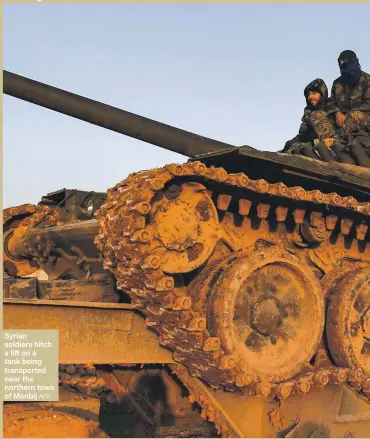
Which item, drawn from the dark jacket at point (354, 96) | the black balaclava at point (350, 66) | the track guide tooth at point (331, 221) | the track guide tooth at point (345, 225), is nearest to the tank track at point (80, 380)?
the track guide tooth at point (331, 221)

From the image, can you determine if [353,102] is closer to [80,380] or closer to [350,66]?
[350,66]

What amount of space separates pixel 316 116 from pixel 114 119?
3.13 metres

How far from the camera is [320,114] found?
359 inches

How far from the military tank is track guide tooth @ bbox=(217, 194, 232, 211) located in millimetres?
13

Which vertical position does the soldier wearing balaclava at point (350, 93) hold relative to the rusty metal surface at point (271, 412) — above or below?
above

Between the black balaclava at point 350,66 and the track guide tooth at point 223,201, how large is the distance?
4.19 metres

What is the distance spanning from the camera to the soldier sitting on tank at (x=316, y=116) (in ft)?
29.3

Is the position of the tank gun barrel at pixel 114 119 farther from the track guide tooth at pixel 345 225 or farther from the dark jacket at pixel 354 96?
the dark jacket at pixel 354 96

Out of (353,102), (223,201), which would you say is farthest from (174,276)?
(353,102)

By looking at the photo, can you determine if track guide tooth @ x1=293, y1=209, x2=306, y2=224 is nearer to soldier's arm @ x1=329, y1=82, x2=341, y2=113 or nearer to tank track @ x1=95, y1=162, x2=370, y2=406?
tank track @ x1=95, y1=162, x2=370, y2=406

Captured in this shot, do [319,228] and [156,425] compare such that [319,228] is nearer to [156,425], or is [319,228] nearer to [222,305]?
[222,305]

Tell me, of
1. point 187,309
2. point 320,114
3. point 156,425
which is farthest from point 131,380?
point 320,114

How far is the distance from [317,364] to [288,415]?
2.06 feet

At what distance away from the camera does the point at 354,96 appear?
9.23m
